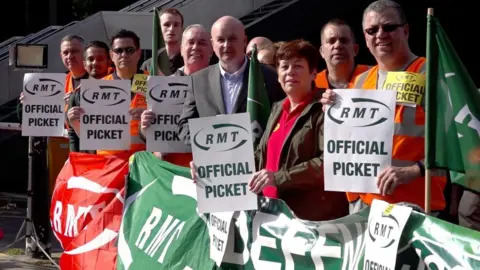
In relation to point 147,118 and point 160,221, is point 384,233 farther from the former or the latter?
point 147,118

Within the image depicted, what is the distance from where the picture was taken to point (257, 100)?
7.02 m

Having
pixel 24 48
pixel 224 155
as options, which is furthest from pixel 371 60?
pixel 224 155

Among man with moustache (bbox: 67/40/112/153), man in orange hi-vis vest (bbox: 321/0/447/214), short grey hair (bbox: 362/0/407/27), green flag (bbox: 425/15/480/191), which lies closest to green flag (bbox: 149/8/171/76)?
man with moustache (bbox: 67/40/112/153)

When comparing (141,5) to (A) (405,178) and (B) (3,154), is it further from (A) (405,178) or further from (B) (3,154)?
(A) (405,178)

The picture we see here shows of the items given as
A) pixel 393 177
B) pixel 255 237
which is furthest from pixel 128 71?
pixel 393 177

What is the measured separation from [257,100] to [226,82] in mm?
554

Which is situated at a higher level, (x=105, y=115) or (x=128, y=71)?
(x=128, y=71)

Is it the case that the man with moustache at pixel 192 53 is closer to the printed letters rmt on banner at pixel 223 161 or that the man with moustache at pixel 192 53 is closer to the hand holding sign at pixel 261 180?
the printed letters rmt on banner at pixel 223 161

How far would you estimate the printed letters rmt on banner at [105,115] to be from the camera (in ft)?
28.7

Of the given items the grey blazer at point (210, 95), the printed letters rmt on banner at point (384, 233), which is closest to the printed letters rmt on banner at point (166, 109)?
the grey blazer at point (210, 95)

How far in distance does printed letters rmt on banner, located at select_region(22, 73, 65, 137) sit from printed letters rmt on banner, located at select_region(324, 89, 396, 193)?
16.3 feet

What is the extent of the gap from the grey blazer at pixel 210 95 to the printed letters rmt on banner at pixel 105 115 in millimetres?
1205

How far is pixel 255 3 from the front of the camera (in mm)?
18031

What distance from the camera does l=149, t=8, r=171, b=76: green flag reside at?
28.1 feet
